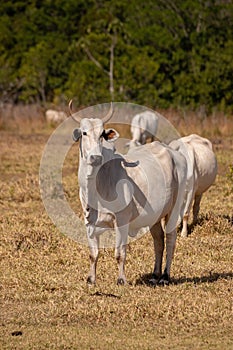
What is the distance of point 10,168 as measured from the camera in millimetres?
16438

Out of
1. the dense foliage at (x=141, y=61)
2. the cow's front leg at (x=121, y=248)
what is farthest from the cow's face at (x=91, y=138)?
the dense foliage at (x=141, y=61)

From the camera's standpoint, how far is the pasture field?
19.2 feet

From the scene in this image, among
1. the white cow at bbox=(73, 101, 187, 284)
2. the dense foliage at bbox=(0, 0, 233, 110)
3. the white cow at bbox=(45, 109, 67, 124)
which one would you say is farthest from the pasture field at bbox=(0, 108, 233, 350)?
the dense foliage at bbox=(0, 0, 233, 110)

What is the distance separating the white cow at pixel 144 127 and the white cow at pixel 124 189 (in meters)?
12.4

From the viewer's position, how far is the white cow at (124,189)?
6777mm

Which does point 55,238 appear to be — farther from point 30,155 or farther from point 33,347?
point 30,155

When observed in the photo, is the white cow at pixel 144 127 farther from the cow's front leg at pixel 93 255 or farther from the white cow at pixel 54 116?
the cow's front leg at pixel 93 255

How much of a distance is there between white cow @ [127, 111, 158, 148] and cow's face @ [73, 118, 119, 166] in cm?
1330

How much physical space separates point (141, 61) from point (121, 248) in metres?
21.8

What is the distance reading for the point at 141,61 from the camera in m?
28.6

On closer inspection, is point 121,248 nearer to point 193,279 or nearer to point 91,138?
point 193,279

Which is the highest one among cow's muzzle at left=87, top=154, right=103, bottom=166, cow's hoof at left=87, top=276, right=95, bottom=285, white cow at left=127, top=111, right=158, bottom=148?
cow's muzzle at left=87, top=154, right=103, bottom=166

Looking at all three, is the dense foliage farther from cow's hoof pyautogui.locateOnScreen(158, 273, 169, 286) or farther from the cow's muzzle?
the cow's muzzle

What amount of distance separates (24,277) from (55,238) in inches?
73.4
